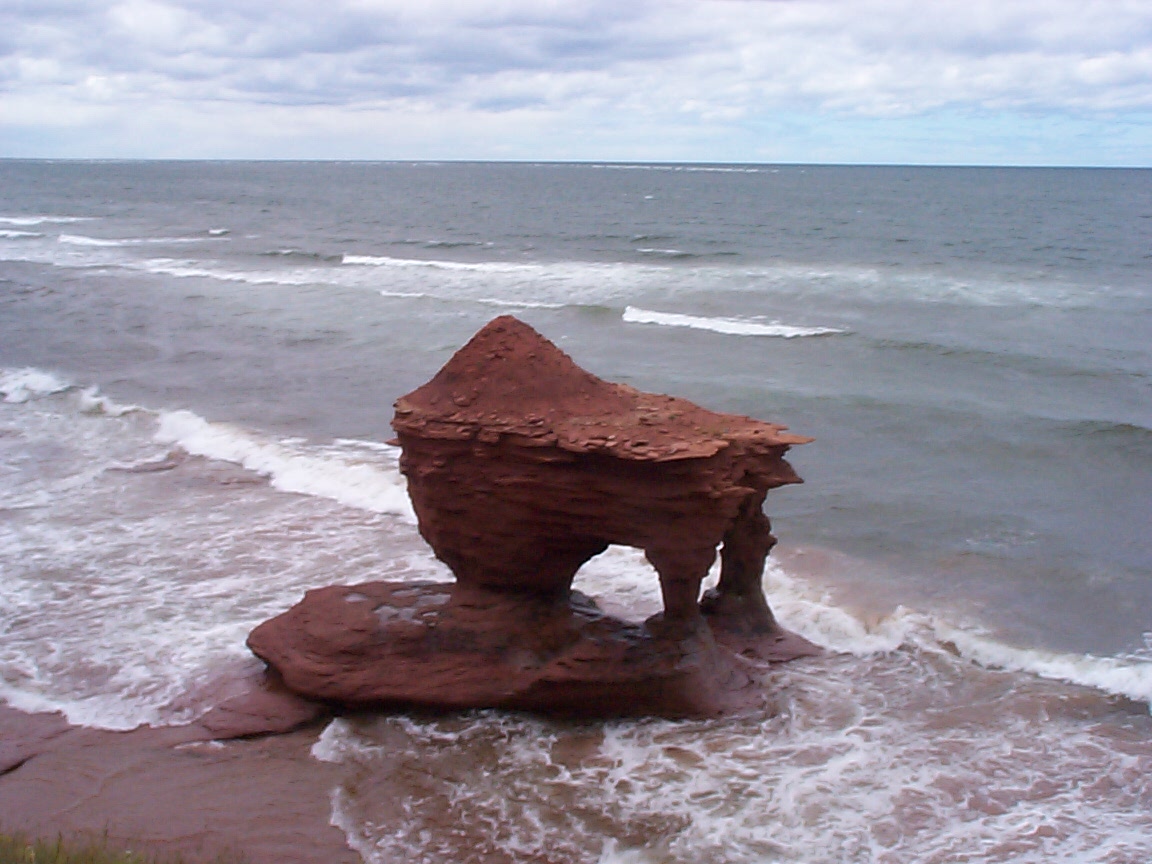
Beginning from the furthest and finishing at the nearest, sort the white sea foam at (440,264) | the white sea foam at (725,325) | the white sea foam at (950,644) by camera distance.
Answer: the white sea foam at (440,264) < the white sea foam at (725,325) < the white sea foam at (950,644)

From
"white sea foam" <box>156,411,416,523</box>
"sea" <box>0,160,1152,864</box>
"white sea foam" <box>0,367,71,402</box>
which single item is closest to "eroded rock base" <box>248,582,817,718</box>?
"sea" <box>0,160,1152,864</box>

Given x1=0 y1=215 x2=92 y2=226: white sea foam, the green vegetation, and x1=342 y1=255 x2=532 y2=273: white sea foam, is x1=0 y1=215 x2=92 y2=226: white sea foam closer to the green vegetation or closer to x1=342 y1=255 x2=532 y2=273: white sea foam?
x1=342 y1=255 x2=532 y2=273: white sea foam

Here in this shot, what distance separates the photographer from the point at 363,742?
27.0 feet

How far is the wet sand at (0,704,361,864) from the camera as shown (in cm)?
706

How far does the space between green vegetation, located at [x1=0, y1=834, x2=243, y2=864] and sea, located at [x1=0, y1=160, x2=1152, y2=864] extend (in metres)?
1.26

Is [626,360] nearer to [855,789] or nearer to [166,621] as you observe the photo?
[166,621]

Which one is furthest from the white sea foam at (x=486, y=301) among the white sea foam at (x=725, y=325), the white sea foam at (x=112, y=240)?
the white sea foam at (x=112, y=240)

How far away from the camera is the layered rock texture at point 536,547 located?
313 inches

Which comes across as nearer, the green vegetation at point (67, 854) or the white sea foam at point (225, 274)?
the green vegetation at point (67, 854)

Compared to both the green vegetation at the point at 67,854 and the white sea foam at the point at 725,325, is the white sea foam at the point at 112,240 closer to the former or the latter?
the white sea foam at the point at 725,325

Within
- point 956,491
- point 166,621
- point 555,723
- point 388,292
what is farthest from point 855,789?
point 388,292

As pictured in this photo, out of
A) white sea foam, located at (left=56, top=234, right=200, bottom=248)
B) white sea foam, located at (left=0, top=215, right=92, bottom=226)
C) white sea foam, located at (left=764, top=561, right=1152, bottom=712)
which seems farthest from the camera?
white sea foam, located at (left=0, top=215, right=92, bottom=226)

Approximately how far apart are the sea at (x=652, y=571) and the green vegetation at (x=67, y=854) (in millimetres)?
1264

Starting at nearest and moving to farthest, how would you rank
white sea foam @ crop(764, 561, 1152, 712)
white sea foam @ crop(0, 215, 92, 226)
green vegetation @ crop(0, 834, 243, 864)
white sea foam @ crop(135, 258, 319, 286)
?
green vegetation @ crop(0, 834, 243, 864), white sea foam @ crop(764, 561, 1152, 712), white sea foam @ crop(135, 258, 319, 286), white sea foam @ crop(0, 215, 92, 226)
